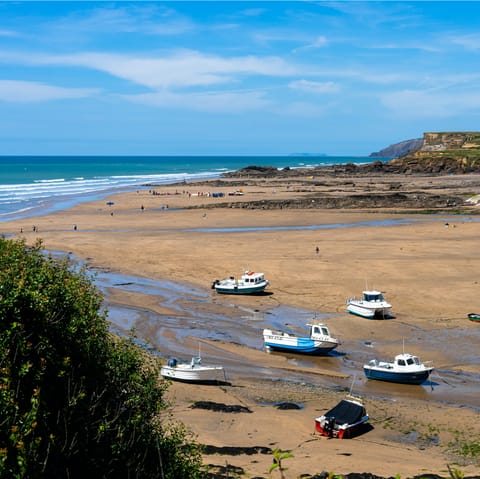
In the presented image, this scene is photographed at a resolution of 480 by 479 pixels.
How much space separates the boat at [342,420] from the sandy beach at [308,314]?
0.28m

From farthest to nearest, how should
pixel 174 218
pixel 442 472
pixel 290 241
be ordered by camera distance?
pixel 174 218
pixel 290 241
pixel 442 472

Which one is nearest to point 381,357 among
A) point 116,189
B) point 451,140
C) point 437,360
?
point 437,360

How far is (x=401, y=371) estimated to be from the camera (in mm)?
23109

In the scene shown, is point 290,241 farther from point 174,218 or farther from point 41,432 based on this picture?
point 41,432

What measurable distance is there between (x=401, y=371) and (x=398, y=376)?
0.83 feet

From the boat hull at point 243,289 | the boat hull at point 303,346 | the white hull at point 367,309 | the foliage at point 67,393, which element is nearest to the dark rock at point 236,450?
the foliage at point 67,393

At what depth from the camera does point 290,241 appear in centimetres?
5372

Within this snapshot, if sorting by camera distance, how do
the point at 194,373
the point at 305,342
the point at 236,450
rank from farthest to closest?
the point at 305,342 < the point at 194,373 < the point at 236,450

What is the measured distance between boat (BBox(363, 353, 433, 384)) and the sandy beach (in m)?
0.32

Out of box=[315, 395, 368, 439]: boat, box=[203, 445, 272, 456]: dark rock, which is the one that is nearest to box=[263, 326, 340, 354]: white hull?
box=[315, 395, 368, 439]: boat

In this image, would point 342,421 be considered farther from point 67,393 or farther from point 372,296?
point 372,296

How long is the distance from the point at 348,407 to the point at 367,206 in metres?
65.7

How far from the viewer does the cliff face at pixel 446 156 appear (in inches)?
5866

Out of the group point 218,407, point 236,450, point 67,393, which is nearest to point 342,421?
point 236,450
